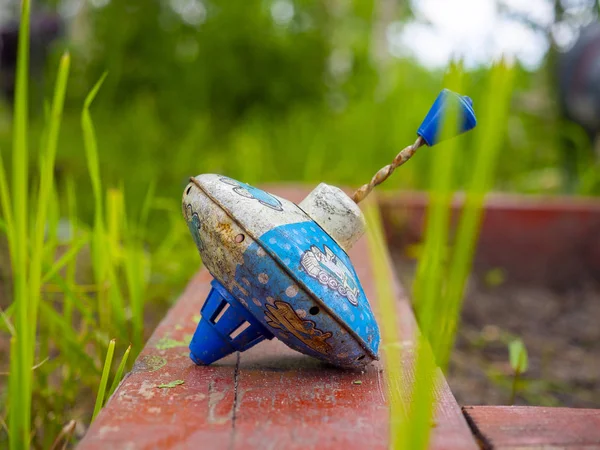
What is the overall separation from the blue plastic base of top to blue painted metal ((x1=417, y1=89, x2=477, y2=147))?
0.34 metres

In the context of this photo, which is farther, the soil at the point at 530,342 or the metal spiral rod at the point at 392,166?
the soil at the point at 530,342

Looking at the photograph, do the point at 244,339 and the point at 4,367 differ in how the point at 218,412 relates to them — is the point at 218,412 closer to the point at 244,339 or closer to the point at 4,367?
the point at 244,339

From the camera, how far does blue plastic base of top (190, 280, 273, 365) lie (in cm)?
92

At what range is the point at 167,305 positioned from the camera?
6.77 feet

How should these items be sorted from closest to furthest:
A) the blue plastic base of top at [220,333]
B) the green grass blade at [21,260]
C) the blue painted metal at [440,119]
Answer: the green grass blade at [21,260], the blue painted metal at [440,119], the blue plastic base of top at [220,333]

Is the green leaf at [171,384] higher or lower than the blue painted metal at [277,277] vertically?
lower

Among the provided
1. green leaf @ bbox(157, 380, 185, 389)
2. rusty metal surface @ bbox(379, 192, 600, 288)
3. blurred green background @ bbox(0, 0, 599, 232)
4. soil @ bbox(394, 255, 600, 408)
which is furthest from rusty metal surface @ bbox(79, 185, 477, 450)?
blurred green background @ bbox(0, 0, 599, 232)

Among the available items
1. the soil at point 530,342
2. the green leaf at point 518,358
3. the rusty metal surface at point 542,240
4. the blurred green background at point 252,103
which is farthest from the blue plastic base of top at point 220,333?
the blurred green background at point 252,103

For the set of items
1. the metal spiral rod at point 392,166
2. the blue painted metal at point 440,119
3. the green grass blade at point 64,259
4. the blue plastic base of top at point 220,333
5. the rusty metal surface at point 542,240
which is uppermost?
the blue painted metal at point 440,119

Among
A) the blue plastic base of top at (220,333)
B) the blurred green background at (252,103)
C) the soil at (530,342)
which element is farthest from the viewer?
the blurred green background at (252,103)

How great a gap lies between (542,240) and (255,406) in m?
1.90

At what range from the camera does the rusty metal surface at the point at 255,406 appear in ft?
2.41

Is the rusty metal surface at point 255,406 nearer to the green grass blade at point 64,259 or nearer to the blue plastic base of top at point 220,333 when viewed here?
the blue plastic base of top at point 220,333

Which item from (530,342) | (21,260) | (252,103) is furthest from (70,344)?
(252,103)
